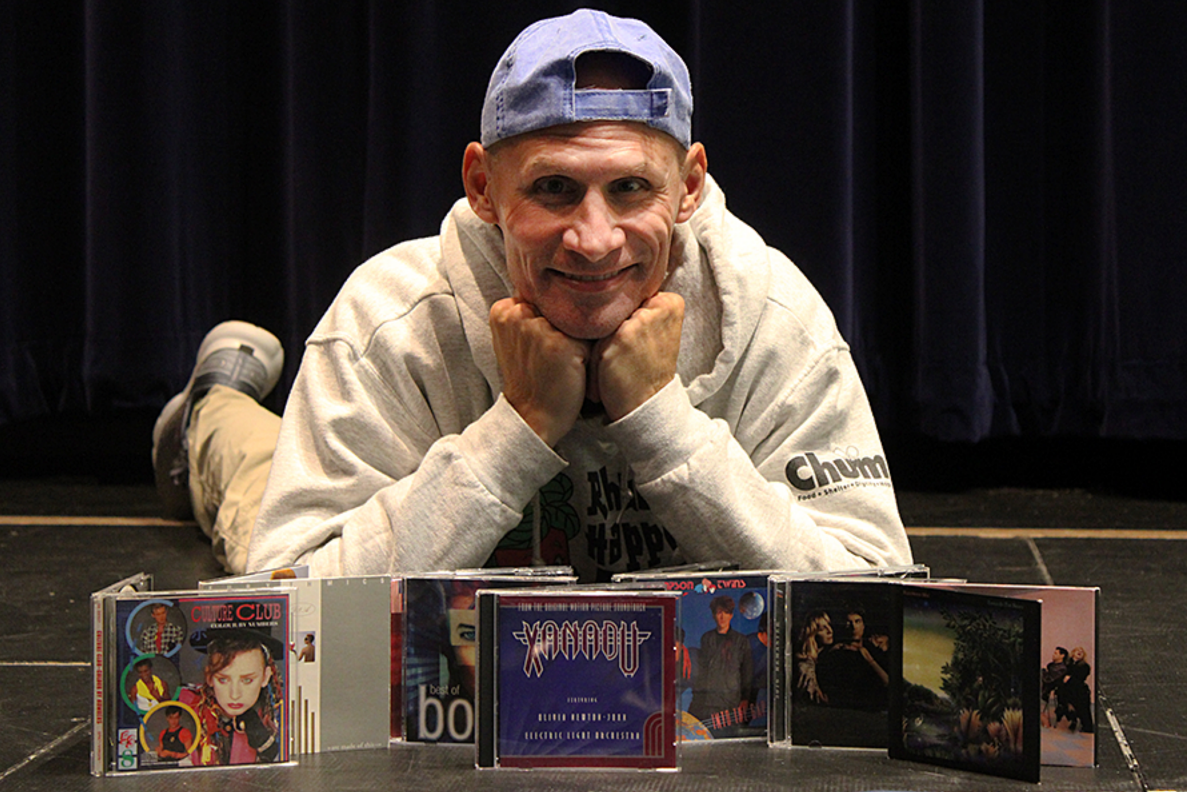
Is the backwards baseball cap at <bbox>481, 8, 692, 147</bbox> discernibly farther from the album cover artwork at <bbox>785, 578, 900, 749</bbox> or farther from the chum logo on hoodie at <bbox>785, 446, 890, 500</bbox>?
the album cover artwork at <bbox>785, 578, 900, 749</bbox>

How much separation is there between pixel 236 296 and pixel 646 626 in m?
2.20

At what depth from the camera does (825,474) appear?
4.86 ft

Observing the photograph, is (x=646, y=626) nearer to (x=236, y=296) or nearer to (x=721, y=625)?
(x=721, y=625)

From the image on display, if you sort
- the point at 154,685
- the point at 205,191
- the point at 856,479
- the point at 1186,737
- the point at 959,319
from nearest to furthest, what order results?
1. the point at 154,685
2. the point at 1186,737
3. the point at 856,479
4. the point at 959,319
5. the point at 205,191

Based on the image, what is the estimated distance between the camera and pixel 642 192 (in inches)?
52.5

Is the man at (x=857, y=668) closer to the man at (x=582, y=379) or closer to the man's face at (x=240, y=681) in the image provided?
the man at (x=582, y=379)

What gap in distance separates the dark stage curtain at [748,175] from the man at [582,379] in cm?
136

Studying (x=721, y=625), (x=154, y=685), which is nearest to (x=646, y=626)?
(x=721, y=625)

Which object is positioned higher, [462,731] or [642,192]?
[642,192]

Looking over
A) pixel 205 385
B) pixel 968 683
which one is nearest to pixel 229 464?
pixel 205 385

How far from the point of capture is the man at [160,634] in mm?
1129

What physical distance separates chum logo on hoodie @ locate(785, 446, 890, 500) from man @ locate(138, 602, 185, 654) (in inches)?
27.3

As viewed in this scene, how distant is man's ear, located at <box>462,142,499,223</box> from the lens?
1409 millimetres

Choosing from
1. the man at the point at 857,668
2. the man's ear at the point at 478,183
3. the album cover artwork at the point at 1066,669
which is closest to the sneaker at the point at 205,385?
the man's ear at the point at 478,183
